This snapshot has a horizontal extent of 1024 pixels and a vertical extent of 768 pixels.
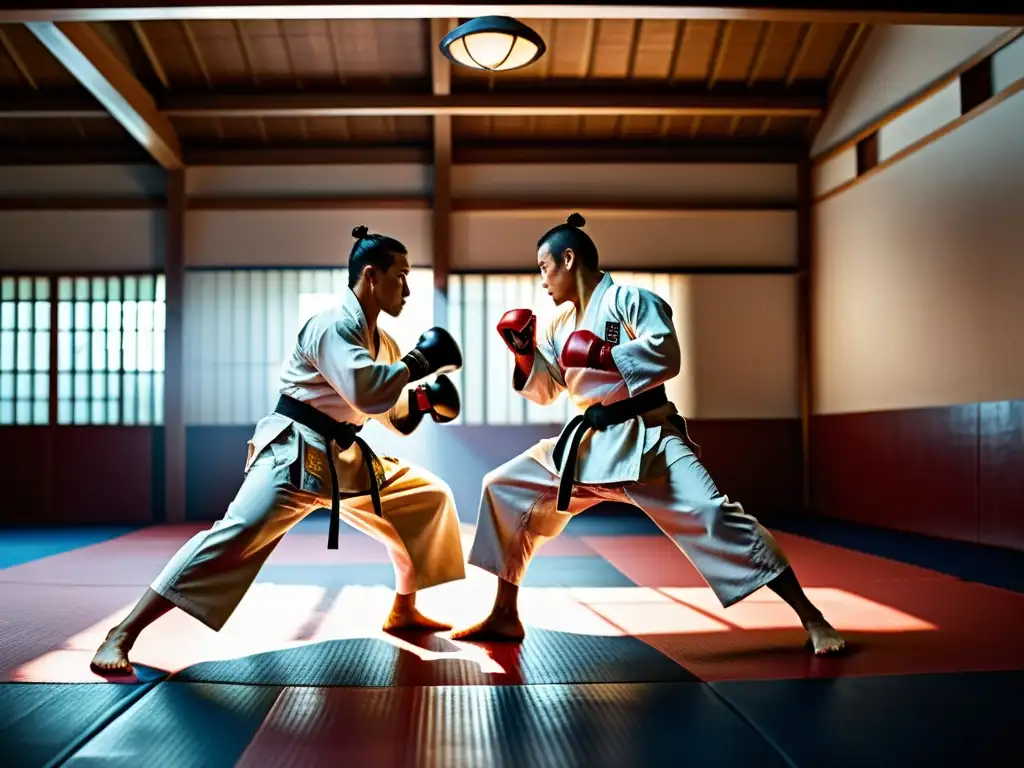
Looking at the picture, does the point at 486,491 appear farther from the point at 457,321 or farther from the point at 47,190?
the point at 47,190

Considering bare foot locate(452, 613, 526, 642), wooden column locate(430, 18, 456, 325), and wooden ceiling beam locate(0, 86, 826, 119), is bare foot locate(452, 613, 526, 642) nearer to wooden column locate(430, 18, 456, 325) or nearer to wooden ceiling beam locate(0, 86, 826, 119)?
wooden column locate(430, 18, 456, 325)

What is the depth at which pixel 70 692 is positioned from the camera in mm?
2164

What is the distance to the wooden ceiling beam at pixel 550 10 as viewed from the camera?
13.8 feet

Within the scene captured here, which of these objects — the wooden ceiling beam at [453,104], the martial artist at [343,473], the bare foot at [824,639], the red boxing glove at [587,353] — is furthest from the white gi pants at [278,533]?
the wooden ceiling beam at [453,104]

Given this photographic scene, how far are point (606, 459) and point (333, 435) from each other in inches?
32.6

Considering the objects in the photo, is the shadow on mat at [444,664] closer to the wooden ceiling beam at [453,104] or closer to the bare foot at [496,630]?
the bare foot at [496,630]

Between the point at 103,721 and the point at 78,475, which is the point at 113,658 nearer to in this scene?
the point at 103,721

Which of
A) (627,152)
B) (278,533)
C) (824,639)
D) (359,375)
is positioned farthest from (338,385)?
(627,152)

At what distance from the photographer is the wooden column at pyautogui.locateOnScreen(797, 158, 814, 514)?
7.30 meters

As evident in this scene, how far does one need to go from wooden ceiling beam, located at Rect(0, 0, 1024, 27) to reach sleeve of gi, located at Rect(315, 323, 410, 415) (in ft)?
8.08

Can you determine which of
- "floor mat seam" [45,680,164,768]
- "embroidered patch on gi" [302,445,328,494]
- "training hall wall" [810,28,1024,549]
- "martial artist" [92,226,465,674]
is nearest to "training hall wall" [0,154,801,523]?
"training hall wall" [810,28,1024,549]

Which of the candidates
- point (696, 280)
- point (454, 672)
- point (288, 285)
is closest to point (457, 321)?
point (288, 285)

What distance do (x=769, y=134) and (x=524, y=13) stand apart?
3.65m

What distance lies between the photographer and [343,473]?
8.75 feet
